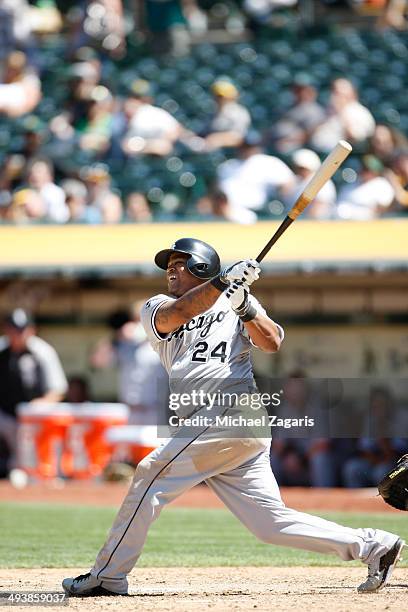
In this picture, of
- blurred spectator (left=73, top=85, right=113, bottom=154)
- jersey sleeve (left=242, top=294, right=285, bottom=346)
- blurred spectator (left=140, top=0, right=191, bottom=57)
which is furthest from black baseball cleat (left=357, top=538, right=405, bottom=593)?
blurred spectator (left=140, top=0, right=191, bottom=57)

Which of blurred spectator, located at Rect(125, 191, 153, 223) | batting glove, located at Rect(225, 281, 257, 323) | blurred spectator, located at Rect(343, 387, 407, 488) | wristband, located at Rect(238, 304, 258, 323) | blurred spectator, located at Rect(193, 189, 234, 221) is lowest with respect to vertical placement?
blurred spectator, located at Rect(343, 387, 407, 488)

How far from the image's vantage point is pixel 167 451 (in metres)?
4.96

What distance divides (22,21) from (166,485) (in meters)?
11.1

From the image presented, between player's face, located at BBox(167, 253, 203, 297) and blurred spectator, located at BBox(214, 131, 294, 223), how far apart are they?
5.96m

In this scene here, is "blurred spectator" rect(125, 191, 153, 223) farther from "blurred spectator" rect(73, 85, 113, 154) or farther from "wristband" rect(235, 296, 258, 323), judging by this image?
"wristband" rect(235, 296, 258, 323)

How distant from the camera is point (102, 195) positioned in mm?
11891

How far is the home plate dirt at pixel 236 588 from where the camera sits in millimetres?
4727

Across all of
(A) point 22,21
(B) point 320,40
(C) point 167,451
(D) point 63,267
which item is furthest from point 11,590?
(A) point 22,21

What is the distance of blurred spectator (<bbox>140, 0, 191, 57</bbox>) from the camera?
14570 millimetres

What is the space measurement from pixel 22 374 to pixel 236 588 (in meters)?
5.95

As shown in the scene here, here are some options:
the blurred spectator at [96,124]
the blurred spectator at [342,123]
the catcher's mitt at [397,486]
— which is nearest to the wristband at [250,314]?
the catcher's mitt at [397,486]

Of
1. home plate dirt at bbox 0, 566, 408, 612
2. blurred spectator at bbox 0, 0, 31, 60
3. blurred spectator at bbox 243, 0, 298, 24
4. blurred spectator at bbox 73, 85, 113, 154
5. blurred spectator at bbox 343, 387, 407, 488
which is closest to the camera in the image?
home plate dirt at bbox 0, 566, 408, 612

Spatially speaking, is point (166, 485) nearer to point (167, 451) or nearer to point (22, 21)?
point (167, 451)

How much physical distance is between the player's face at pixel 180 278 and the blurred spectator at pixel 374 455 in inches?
189
